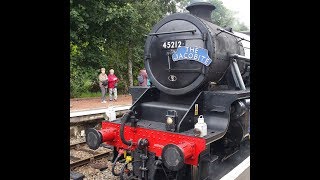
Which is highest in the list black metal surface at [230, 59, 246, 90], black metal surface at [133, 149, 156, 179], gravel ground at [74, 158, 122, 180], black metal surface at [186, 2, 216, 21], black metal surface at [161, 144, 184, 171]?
black metal surface at [186, 2, 216, 21]

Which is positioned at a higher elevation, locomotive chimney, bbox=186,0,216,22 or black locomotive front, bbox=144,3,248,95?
locomotive chimney, bbox=186,0,216,22

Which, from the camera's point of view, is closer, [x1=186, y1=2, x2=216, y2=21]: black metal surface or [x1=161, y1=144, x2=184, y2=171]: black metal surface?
[x1=161, y1=144, x2=184, y2=171]: black metal surface

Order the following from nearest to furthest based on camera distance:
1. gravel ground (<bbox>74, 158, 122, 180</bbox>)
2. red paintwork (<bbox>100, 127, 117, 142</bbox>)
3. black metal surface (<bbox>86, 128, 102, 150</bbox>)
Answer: black metal surface (<bbox>86, 128, 102, 150</bbox>) → red paintwork (<bbox>100, 127, 117, 142</bbox>) → gravel ground (<bbox>74, 158, 122, 180</bbox>)

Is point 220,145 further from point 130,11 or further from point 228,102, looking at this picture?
point 130,11

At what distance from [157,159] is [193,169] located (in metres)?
0.53

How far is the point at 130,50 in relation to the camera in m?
15.1

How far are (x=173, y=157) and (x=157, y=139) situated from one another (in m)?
0.57

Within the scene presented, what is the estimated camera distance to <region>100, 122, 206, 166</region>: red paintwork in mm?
3561

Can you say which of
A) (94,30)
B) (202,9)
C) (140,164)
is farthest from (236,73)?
(94,30)

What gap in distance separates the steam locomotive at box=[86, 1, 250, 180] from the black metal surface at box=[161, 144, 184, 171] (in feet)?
0.04

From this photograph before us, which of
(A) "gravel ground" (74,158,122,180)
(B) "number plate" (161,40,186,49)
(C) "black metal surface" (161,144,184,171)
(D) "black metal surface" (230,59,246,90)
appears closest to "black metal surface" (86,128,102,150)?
(A) "gravel ground" (74,158,122,180)

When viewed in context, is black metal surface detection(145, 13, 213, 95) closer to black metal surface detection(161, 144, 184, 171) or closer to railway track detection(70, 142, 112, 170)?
black metal surface detection(161, 144, 184, 171)

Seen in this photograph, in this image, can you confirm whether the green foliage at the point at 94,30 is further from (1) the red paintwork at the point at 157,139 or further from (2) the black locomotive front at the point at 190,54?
(1) the red paintwork at the point at 157,139
